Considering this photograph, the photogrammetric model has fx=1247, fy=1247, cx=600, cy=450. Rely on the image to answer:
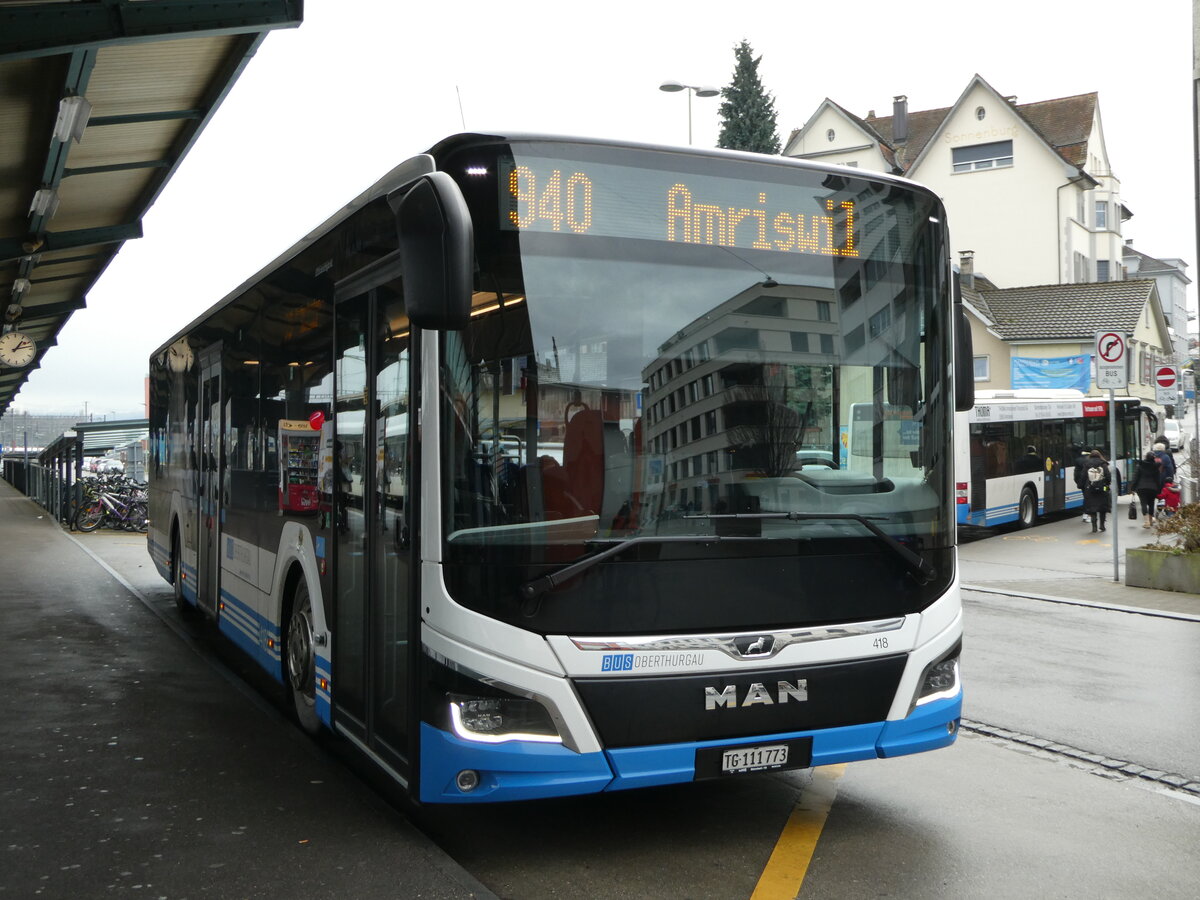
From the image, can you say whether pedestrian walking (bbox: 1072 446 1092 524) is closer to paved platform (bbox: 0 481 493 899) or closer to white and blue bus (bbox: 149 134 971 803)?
paved platform (bbox: 0 481 493 899)

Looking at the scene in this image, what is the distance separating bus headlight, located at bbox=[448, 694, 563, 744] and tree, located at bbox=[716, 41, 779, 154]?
50245mm

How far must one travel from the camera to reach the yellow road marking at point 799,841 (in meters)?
4.77

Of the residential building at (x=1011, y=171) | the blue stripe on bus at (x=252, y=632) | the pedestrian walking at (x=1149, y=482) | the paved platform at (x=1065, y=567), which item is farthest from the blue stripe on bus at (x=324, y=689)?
the residential building at (x=1011, y=171)

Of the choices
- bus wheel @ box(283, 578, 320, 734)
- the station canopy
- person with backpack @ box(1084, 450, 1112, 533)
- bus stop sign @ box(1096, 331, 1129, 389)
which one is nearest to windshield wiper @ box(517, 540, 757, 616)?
bus wheel @ box(283, 578, 320, 734)

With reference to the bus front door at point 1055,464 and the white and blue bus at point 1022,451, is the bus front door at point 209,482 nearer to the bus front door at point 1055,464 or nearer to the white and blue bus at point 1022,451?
the white and blue bus at point 1022,451

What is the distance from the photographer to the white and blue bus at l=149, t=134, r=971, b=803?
188 inches

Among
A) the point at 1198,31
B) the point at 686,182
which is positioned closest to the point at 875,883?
the point at 686,182

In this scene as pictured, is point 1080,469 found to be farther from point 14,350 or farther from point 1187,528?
point 14,350

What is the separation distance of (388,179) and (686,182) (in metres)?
1.34

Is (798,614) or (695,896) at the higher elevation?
(798,614)

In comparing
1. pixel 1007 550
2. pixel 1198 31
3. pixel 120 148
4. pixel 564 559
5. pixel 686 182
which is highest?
pixel 1198 31

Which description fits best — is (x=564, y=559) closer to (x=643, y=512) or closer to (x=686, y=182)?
(x=643, y=512)

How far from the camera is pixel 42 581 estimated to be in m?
17.5

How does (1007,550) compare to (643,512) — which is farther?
(1007,550)
